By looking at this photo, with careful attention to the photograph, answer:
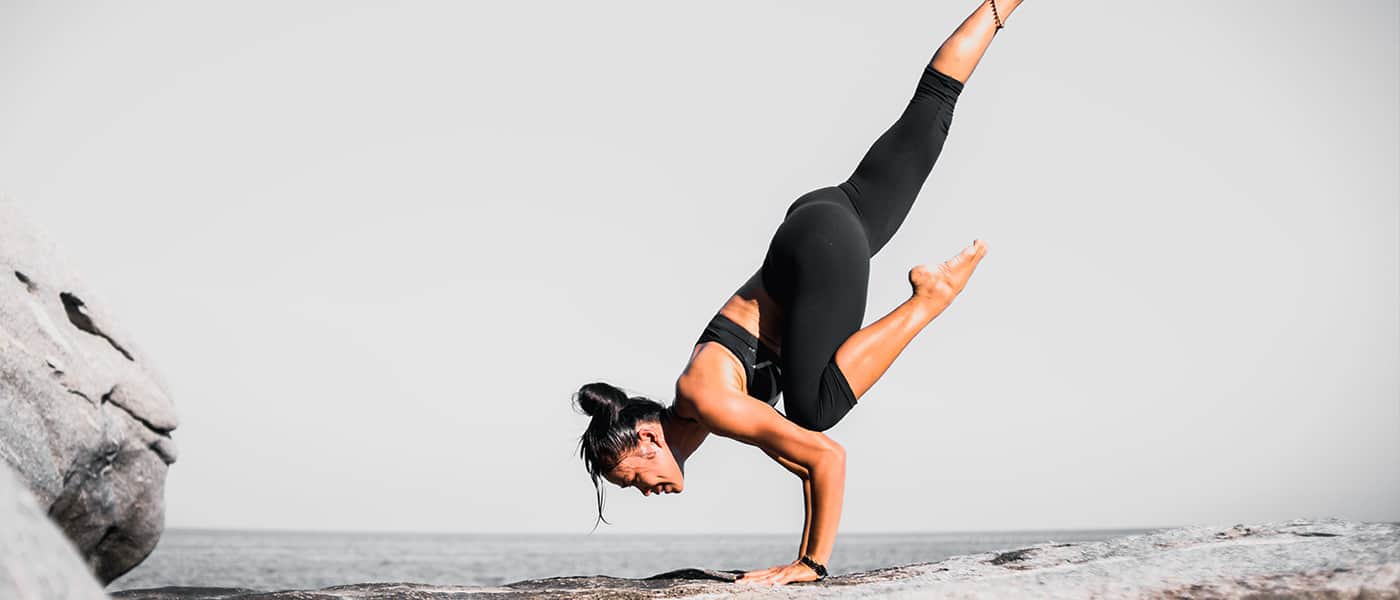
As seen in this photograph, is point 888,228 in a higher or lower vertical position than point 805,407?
higher

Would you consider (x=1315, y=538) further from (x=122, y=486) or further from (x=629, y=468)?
(x=122, y=486)

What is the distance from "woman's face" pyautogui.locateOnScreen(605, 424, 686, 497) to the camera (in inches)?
179

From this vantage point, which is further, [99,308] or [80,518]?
[99,308]

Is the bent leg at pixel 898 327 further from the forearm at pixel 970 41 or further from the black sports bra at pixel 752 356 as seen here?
the forearm at pixel 970 41

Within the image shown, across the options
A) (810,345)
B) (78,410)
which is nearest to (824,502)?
(810,345)

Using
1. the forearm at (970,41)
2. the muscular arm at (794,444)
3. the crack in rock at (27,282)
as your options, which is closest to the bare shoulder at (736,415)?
the muscular arm at (794,444)

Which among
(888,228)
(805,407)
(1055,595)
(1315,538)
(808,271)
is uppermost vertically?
(888,228)

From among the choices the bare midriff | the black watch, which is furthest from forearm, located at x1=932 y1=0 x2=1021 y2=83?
the black watch

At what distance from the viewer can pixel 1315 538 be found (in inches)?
156

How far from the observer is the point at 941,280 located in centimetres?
489

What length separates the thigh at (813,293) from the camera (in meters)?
4.63

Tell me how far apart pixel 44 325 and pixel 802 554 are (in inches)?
194

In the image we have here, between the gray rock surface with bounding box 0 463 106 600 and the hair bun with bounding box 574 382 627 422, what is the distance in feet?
8.41

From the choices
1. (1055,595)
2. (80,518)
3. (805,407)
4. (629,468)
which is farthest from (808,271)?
(80,518)
